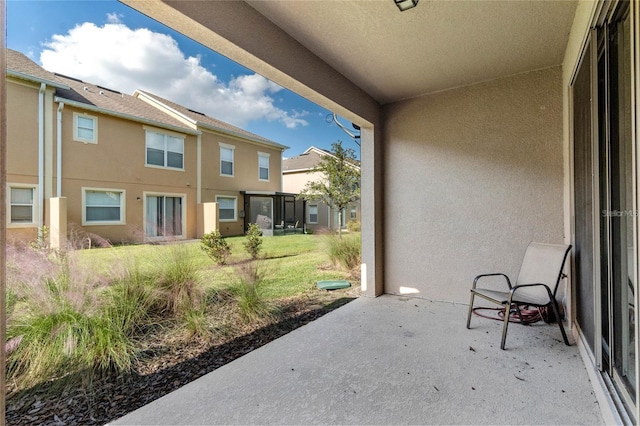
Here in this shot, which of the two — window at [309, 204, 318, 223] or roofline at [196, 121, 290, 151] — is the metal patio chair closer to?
roofline at [196, 121, 290, 151]

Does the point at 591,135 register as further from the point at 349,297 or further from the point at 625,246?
the point at 349,297

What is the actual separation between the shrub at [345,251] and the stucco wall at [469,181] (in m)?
1.57

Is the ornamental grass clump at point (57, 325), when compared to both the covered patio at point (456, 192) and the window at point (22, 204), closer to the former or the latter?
the covered patio at point (456, 192)

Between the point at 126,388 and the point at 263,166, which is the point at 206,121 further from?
the point at 126,388

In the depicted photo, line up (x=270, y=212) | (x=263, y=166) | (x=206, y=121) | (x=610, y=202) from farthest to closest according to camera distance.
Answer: (x=270, y=212), (x=263, y=166), (x=206, y=121), (x=610, y=202)

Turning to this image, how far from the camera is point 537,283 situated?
295cm

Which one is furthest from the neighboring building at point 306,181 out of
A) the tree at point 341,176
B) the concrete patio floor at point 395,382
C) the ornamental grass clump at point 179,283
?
the concrete patio floor at point 395,382

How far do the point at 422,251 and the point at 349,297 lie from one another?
129cm

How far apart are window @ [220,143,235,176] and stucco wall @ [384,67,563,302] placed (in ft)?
26.5

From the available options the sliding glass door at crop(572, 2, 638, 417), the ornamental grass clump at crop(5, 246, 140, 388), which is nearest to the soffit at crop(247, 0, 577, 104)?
the sliding glass door at crop(572, 2, 638, 417)

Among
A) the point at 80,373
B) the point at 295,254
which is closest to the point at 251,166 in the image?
the point at 295,254

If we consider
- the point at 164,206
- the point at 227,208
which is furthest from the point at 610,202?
the point at 227,208

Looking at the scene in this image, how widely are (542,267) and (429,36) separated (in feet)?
8.50

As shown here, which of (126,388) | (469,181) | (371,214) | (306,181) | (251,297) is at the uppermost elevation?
(306,181)
